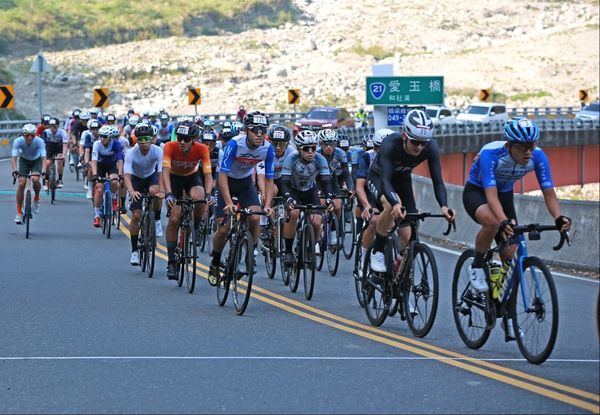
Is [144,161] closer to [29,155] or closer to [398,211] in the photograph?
[29,155]

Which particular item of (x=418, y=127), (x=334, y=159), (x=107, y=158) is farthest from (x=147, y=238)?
(x=418, y=127)

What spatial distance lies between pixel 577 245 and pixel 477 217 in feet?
27.7

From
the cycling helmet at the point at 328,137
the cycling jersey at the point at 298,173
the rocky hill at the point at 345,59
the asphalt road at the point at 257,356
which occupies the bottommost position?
the asphalt road at the point at 257,356

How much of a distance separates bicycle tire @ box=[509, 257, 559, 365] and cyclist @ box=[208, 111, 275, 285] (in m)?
3.87

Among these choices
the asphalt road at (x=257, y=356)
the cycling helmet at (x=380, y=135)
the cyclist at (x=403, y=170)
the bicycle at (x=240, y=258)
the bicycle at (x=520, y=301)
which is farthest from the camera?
the cycling helmet at (x=380, y=135)

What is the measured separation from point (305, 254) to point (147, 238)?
305cm

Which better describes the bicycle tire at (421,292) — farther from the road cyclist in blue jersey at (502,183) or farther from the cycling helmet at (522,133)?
the cycling helmet at (522,133)

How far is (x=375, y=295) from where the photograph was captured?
1264 centimetres

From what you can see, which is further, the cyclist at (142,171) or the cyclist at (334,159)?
the cyclist at (334,159)

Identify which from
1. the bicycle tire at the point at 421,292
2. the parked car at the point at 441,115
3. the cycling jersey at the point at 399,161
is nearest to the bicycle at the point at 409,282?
the bicycle tire at the point at 421,292

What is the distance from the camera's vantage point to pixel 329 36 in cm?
13875

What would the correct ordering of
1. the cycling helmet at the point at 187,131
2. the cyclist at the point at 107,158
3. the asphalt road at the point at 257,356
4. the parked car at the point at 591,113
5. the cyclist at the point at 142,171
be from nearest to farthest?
1. the asphalt road at the point at 257,356
2. the cycling helmet at the point at 187,131
3. the cyclist at the point at 142,171
4. the cyclist at the point at 107,158
5. the parked car at the point at 591,113

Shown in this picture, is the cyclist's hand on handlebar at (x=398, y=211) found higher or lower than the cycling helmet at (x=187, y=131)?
lower

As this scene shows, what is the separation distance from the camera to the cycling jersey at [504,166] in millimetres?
10322
